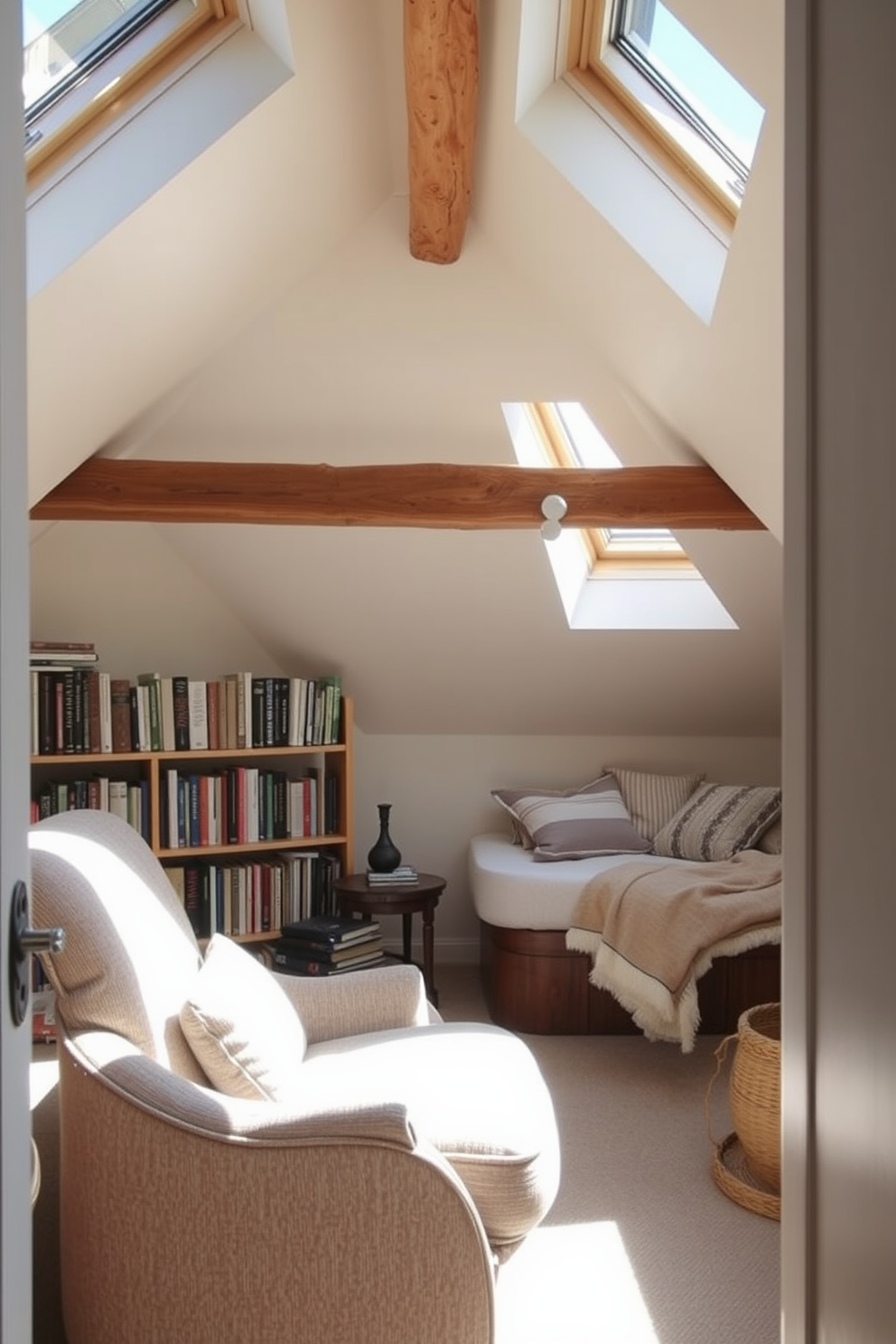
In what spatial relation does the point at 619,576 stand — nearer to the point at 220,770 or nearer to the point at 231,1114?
the point at 220,770

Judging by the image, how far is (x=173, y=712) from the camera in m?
4.60

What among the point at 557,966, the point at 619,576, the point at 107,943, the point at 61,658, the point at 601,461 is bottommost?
the point at 557,966

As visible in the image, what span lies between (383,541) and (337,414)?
58cm

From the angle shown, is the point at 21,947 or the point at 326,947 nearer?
the point at 21,947

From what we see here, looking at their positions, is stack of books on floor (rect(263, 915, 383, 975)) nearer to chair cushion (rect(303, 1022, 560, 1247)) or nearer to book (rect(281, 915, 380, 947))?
book (rect(281, 915, 380, 947))

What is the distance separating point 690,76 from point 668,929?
101 inches

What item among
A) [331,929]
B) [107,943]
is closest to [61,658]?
[331,929]

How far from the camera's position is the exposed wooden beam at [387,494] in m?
3.78

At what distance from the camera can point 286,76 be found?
2684mm

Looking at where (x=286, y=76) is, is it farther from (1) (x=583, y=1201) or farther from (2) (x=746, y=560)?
(1) (x=583, y=1201)

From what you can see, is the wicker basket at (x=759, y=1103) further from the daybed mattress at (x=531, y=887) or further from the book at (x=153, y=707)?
the book at (x=153, y=707)

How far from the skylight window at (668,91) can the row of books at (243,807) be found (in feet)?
9.24

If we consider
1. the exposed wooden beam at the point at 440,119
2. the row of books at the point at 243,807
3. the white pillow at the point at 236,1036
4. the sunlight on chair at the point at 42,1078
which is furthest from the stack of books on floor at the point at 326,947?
the exposed wooden beam at the point at 440,119

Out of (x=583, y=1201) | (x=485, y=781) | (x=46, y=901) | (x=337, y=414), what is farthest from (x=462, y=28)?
(x=485, y=781)
